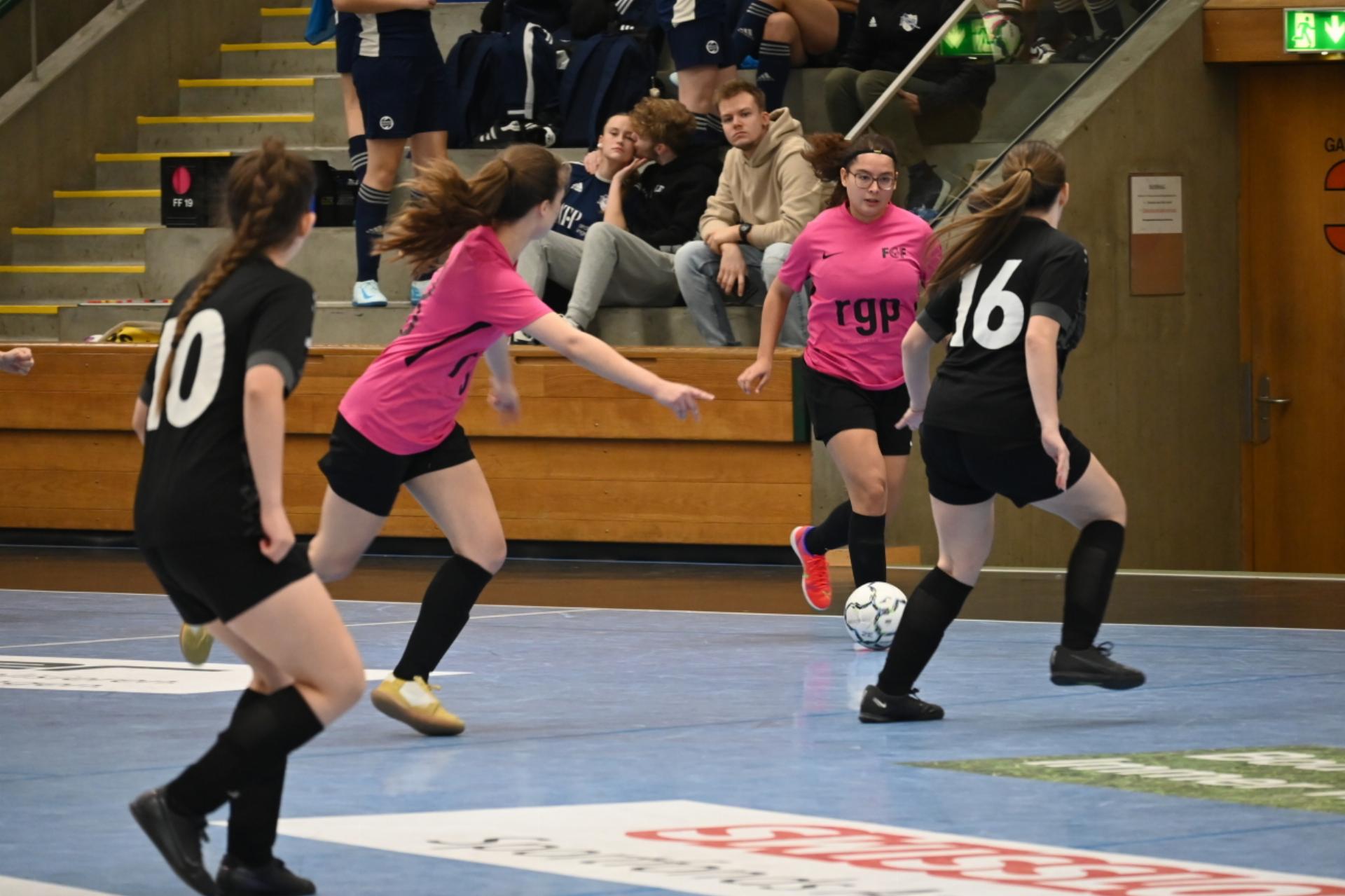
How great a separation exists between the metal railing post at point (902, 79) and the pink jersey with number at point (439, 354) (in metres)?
5.54

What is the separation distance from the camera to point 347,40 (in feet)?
42.7

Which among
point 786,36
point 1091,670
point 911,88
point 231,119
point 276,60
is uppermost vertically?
point 276,60

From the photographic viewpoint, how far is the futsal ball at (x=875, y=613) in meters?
8.30

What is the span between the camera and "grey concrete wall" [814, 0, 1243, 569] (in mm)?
12688

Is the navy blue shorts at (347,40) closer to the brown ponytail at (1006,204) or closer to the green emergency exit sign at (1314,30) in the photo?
the green emergency exit sign at (1314,30)

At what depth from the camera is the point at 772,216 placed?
11523 mm

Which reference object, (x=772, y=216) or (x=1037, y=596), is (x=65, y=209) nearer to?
(x=772, y=216)

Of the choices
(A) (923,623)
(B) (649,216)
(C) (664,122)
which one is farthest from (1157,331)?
(A) (923,623)

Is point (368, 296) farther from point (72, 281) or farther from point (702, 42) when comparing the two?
point (72, 281)

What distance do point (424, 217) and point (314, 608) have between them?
224cm

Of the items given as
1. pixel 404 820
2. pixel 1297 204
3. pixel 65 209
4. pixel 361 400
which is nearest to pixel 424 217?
pixel 361 400

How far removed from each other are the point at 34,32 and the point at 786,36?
583 centimetres

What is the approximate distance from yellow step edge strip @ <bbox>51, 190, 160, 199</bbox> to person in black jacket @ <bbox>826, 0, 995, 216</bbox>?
205 inches

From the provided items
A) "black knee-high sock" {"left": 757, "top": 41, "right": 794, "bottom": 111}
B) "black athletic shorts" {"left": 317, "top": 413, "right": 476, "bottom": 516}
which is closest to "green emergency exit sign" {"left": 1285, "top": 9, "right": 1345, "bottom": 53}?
"black knee-high sock" {"left": 757, "top": 41, "right": 794, "bottom": 111}
